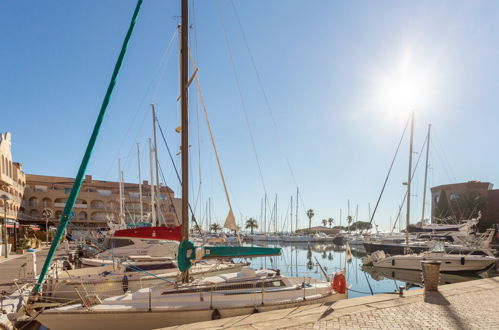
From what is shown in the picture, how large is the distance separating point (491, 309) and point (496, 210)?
244 feet

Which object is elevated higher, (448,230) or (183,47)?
(183,47)

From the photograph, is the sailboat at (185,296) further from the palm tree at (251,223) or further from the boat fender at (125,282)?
the palm tree at (251,223)

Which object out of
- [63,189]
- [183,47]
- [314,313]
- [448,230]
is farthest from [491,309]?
[63,189]

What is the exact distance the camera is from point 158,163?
28.2 meters

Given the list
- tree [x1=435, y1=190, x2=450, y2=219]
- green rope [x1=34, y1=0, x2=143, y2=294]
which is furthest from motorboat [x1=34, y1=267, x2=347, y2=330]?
tree [x1=435, y1=190, x2=450, y2=219]

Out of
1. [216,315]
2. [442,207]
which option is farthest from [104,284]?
[442,207]

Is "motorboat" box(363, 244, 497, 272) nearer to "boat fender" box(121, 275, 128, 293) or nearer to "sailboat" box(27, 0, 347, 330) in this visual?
"sailboat" box(27, 0, 347, 330)

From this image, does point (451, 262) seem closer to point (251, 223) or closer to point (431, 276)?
point (431, 276)

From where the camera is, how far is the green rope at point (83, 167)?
314 inches

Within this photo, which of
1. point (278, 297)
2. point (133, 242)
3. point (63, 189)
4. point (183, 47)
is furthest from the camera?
point (63, 189)

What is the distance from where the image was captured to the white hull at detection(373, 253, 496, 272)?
26.1m

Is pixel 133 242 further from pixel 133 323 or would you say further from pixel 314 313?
pixel 314 313

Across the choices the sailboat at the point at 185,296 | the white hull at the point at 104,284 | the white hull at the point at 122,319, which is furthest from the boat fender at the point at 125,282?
the white hull at the point at 122,319

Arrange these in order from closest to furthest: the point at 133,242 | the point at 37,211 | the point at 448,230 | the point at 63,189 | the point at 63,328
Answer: the point at 63,328 → the point at 133,242 → the point at 448,230 → the point at 37,211 → the point at 63,189
